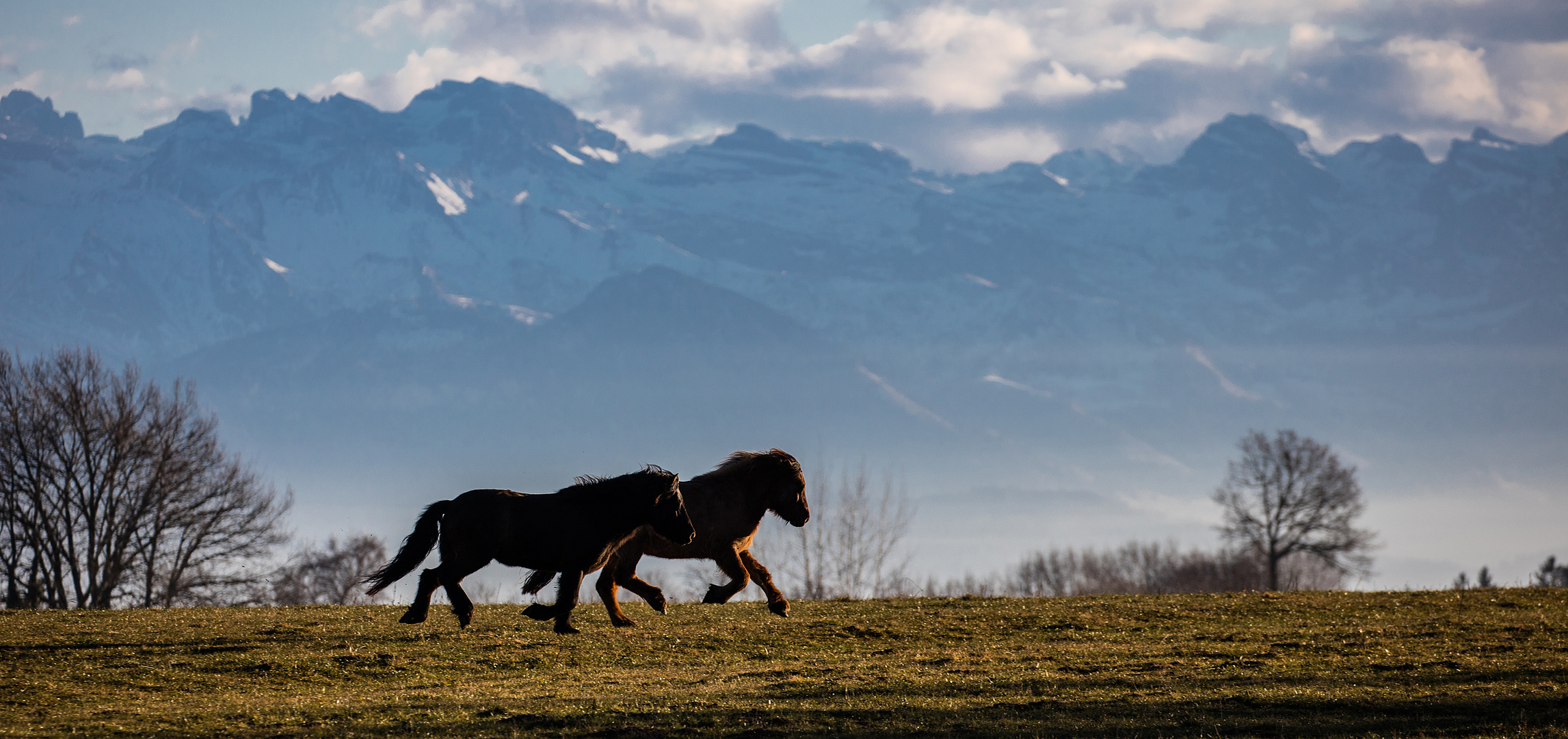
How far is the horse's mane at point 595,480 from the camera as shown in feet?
56.1

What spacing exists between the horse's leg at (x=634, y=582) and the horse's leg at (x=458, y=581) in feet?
7.30

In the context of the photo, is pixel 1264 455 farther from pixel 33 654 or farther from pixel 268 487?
pixel 33 654

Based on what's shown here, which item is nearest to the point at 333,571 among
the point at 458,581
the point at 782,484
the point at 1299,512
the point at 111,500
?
the point at 111,500

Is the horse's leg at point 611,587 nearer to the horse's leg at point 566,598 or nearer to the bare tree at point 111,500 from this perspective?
the horse's leg at point 566,598

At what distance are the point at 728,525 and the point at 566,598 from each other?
2840mm

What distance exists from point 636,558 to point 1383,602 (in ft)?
45.2

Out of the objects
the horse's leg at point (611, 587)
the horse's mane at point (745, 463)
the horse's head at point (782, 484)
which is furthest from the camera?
the horse's head at point (782, 484)

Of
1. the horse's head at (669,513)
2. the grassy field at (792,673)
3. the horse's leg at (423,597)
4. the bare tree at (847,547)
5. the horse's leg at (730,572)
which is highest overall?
the bare tree at (847,547)

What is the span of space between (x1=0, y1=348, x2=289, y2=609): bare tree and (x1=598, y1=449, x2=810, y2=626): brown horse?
39751 mm

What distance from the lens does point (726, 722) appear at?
12.7 metres

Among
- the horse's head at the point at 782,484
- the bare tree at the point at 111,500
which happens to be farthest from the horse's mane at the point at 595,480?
the bare tree at the point at 111,500

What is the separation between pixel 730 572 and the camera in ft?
62.7

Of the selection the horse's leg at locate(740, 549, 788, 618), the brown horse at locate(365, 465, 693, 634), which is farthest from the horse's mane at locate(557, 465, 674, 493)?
the horse's leg at locate(740, 549, 788, 618)

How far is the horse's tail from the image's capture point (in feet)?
54.1
